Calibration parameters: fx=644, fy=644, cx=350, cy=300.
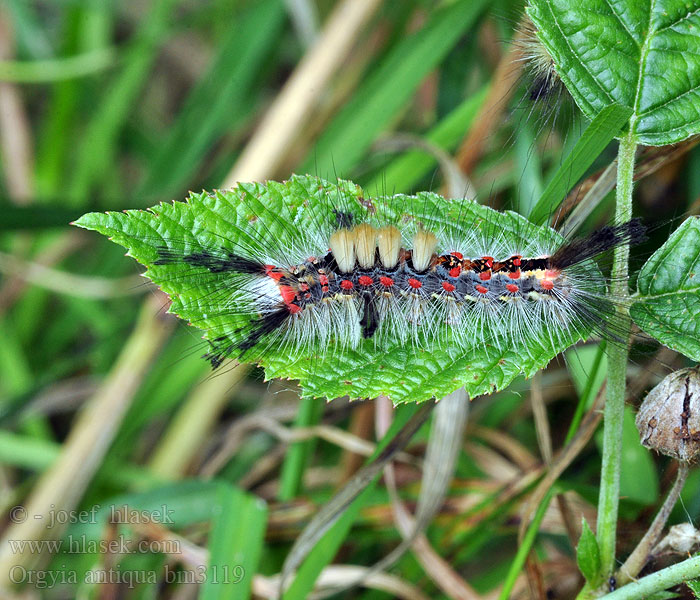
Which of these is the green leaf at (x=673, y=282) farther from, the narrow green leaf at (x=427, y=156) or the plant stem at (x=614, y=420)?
the narrow green leaf at (x=427, y=156)

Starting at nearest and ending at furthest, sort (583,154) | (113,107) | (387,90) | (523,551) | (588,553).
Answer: (588,553), (583,154), (523,551), (387,90), (113,107)

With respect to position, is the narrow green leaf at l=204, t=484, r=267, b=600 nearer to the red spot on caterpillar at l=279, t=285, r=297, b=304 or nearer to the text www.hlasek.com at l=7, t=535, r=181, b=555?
the text www.hlasek.com at l=7, t=535, r=181, b=555

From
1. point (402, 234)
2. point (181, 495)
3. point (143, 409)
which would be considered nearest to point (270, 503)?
point (181, 495)

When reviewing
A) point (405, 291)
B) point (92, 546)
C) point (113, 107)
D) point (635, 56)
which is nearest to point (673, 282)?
point (635, 56)

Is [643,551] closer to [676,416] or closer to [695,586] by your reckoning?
[695,586]

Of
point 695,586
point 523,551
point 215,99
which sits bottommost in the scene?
point 695,586

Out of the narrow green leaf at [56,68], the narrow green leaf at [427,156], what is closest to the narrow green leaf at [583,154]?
the narrow green leaf at [427,156]

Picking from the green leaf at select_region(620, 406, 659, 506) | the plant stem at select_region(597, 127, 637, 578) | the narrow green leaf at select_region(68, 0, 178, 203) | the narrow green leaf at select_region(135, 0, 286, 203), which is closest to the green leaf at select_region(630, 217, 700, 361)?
the plant stem at select_region(597, 127, 637, 578)
